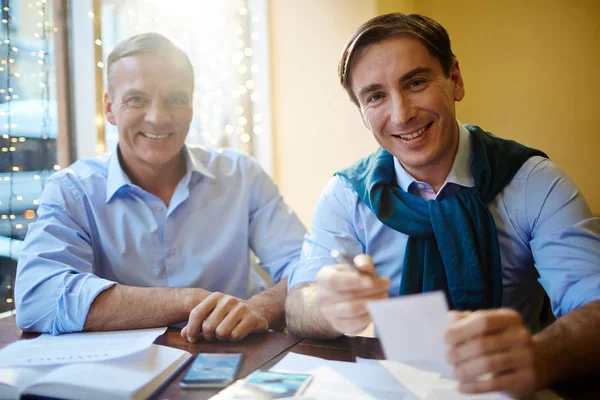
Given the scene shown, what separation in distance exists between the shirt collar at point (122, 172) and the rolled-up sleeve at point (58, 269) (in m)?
0.10

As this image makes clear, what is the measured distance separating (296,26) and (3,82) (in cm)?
186

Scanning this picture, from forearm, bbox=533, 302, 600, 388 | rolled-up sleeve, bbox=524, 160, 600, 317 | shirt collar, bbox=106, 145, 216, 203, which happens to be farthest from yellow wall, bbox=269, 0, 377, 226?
forearm, bbox=533, 302, 600, 388

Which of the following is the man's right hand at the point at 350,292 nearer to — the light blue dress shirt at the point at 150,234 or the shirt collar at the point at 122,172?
the light blue dress shirt at the point at 150,234

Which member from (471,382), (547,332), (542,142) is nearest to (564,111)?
(542,142)

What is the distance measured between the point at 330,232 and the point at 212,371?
0.60m

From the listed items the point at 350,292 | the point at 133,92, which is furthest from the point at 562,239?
the point at 133,92

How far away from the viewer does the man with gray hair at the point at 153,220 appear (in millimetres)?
1268

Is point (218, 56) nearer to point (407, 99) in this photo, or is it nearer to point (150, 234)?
point (150, 234)

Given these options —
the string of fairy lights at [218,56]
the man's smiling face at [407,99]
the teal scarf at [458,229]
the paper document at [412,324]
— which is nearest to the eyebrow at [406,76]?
the man's smiling face at [407,99]

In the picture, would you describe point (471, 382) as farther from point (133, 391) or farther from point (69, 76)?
point (69, 76)

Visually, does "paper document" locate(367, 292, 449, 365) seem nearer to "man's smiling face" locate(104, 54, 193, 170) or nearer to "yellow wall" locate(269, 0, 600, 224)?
"man's smiling face" locate(104, 54, 193, 170)

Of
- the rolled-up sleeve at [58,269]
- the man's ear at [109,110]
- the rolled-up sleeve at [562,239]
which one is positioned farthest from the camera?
the man's ear at [109,110]

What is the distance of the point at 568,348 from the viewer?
2.77 ft

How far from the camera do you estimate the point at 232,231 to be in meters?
1.71
